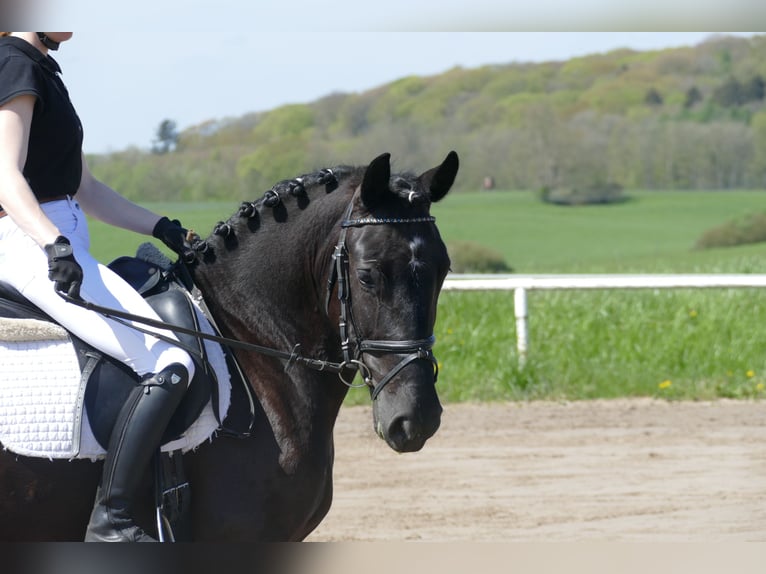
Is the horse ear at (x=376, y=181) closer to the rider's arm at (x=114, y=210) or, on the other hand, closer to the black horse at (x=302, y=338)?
the black horse at (x=302, y=338)

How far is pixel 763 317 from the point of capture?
1108 cm

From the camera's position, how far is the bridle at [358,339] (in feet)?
10.2

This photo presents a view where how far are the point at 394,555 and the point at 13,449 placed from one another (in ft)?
4.01

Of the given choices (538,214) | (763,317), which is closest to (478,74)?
(538,214)

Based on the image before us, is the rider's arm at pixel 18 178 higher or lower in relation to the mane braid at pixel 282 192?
higher

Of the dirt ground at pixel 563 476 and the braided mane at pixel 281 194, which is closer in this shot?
the braided mane at pixel 281 194

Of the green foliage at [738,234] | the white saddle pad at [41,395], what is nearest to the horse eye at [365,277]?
the white saddle pad at [41,395]

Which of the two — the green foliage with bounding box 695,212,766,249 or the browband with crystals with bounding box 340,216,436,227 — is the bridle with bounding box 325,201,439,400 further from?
the green foliage with bounding box 695,212,766,249

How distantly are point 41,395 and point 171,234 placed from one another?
830 mm

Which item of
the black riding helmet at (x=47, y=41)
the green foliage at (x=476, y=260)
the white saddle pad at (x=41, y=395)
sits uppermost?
the black riding helmet at (x=47, y=41)

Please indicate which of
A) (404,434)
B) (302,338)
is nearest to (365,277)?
(302,338)

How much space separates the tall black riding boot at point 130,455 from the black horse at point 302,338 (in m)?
0.09

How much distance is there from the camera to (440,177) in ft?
11.1

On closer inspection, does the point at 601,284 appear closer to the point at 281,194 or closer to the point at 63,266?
the point at 281,194
